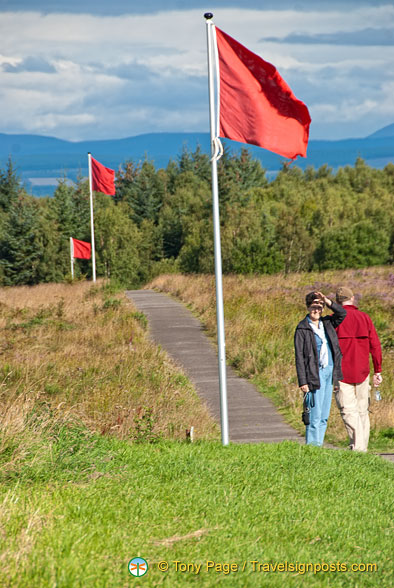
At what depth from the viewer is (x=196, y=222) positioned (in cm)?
7694

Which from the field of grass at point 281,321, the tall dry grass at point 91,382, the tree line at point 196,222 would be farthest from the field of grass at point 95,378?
the tree line at point 196,222

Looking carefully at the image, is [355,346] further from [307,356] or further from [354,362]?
[307,356]

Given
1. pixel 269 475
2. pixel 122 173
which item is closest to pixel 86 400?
pixel 269 475

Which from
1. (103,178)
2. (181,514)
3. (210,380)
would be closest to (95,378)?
(210,380)

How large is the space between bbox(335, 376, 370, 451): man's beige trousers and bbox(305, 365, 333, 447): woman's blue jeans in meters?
0.31

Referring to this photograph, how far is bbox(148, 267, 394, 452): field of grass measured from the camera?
11.6 m

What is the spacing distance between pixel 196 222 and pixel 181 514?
237ft

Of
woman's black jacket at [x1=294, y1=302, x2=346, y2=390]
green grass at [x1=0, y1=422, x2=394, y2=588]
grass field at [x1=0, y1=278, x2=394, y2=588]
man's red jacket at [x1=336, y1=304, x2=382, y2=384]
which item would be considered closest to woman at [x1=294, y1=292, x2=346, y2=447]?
woman's black jacket at [x1=294, y1=302, x2=346, y2=390]

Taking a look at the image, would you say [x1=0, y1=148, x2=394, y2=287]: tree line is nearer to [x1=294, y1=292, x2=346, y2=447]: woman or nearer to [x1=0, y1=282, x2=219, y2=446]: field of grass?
[x1=0, y1=282, x2=219, y2=446]: field of grass

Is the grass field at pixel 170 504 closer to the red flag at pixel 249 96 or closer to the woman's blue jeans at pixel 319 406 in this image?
the woman's blue jeans at pixel 319 406

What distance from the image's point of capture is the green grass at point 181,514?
404cm

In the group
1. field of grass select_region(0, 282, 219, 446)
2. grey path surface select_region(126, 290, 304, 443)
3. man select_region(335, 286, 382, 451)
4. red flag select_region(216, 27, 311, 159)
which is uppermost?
red flag select_region(216, 27, 311, 159)

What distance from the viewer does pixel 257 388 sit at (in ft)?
44.5

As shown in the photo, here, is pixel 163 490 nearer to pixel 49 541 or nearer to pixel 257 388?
pixel 49 541
